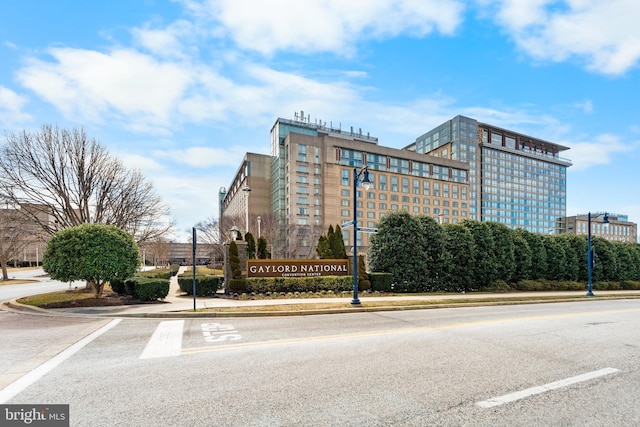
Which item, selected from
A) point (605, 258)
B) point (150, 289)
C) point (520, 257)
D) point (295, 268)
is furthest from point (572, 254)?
point (150, 289)

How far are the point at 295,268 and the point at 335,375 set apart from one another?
15.3m

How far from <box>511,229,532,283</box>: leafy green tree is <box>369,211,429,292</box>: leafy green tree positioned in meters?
8.71

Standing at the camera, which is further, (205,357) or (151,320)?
(151,320)

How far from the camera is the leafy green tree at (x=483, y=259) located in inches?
1000

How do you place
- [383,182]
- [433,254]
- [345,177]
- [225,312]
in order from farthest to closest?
[383,182]
[345,177]
[433,254]
[225,312]

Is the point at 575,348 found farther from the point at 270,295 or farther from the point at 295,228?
the point at 295,228

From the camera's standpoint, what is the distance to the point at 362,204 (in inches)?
3575

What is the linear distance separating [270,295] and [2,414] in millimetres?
14355

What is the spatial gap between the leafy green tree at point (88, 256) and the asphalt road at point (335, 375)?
16.8 feet

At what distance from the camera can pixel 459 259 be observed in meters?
25.1

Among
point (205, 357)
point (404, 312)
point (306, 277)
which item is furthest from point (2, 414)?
point (306, 277)

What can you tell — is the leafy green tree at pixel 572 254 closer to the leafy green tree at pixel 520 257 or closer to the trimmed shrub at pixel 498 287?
the leafy green tree at pixel 520 257

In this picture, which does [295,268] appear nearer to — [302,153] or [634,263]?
[634,263]

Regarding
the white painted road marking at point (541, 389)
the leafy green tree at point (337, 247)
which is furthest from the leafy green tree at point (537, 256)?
the white painted road marking at point (541, 389)
